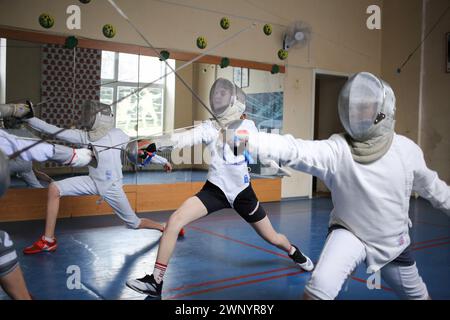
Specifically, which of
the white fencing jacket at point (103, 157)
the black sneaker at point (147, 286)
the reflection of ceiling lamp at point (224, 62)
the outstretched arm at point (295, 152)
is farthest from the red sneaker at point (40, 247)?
the reflection of ceiling lamp at point (224, 62)

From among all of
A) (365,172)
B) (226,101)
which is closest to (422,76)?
(226,101)

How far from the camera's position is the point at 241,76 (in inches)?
247

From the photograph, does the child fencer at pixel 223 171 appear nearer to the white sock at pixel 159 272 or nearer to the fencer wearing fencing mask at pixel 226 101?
the fencer wearing fencing mask at pixel 226 101

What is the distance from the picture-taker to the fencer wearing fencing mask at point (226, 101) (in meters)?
2.90

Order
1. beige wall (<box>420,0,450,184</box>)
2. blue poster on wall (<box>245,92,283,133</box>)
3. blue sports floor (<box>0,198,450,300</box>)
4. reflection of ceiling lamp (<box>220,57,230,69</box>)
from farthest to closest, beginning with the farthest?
beige wall (<box>420,0,450,184</box>) < blue poster on wall (<box>245,92,283,133</box>) < reflection of ceiling lamp (<box>220,57,230,69</box>) < blue sports floor (<box>0,198,450,300</box>)

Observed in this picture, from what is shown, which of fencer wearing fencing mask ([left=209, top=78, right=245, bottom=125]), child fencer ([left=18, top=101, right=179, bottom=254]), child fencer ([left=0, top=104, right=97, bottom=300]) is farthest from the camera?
child fencer ([left=18, top=101, right=179, bottom=254])

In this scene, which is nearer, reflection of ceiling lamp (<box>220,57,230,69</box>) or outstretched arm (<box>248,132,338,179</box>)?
outstretched arm (<box>248,132,338,179</box>)

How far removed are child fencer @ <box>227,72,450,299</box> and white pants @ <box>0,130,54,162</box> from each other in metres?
0.89

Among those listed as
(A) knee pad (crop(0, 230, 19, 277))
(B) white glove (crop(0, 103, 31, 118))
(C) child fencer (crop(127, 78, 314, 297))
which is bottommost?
(A) knee pad (crop(0, 230, 19, 277))

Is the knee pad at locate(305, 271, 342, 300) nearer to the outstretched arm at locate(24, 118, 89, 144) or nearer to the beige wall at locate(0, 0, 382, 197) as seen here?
the outstretched arm at locate(24, 118, 89, 144)

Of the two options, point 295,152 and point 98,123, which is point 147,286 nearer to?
point 295,152

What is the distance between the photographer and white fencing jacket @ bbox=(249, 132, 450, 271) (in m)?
1.75

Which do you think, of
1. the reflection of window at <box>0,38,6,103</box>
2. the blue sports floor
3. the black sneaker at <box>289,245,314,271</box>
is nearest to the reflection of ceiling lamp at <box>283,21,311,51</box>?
the blue sports floor

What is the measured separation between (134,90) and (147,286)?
3240 mm
